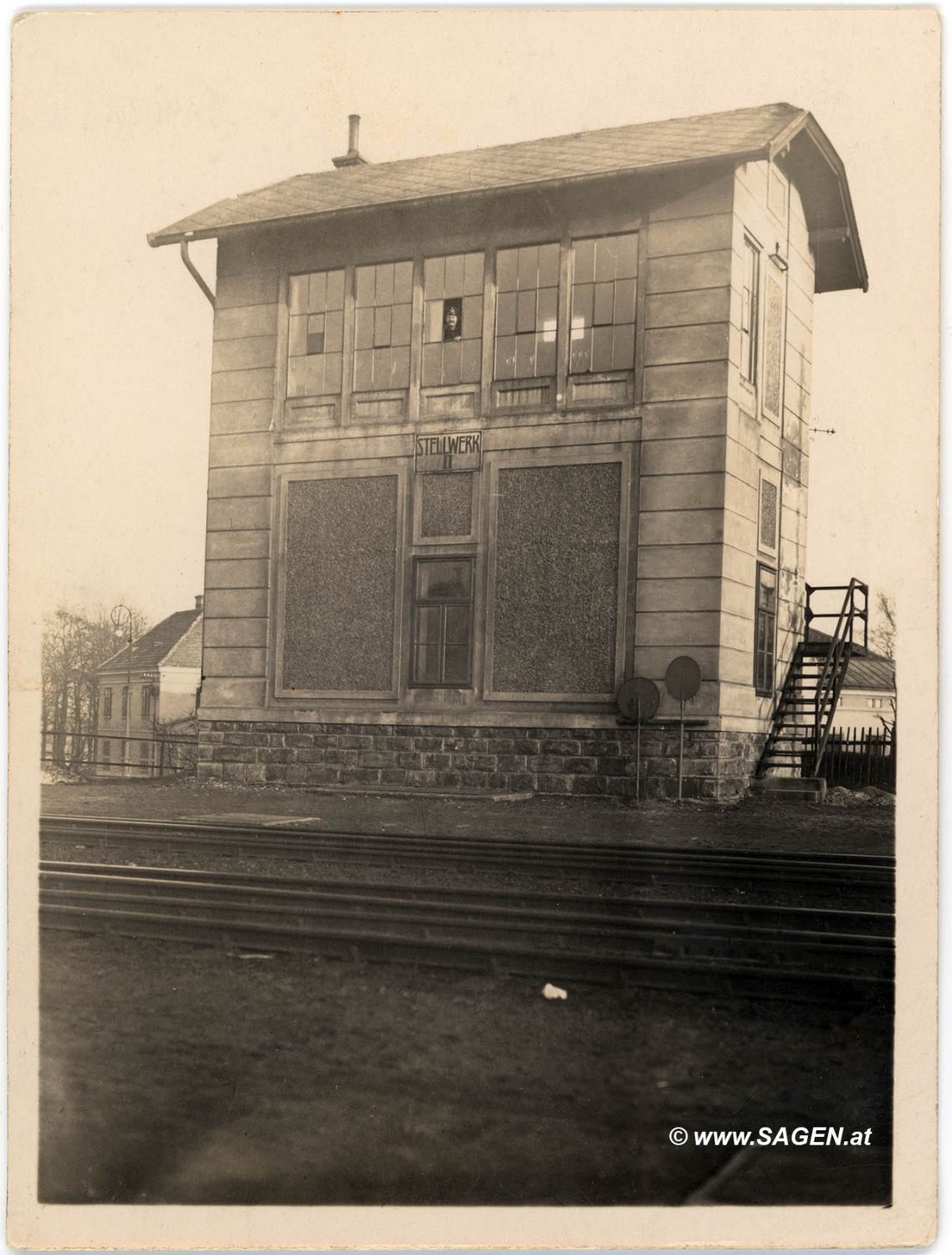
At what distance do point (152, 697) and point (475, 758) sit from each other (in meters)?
2.65

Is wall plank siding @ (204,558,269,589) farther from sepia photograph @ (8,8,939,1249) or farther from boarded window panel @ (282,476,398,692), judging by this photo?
boarded window panel @ (282,476,398,692)

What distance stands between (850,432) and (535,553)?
446cm

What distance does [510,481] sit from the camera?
34.2 ft

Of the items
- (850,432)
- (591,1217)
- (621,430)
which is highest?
(621,430)

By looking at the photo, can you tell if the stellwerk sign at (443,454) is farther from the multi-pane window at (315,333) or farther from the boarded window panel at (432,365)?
the multi-pane window at (315,333)

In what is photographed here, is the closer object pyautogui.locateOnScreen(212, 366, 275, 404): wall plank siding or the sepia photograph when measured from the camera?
the sepia photograph

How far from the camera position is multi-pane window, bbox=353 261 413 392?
1089cm

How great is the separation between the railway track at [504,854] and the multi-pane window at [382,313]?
4868 millimetres

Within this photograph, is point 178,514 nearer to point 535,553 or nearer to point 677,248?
point 535,553

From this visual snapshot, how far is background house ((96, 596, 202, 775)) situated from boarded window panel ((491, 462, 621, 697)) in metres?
2.57

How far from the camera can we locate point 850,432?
574 centimetres

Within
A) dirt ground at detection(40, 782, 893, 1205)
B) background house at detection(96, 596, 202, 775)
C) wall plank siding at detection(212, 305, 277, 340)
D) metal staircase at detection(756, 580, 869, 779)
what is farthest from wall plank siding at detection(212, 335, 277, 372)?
metal staircase at detection(756, 580, 869, 779)

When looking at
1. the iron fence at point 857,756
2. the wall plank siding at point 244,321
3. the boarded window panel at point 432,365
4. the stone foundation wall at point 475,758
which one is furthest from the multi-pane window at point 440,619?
the iron fence at point 857,756

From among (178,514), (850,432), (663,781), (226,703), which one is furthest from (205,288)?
(663,781)
